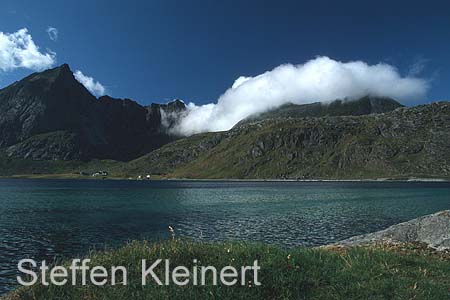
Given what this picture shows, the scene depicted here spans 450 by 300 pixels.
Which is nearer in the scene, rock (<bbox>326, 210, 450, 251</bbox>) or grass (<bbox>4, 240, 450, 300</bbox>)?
grass (<bbox>4, 240, 450, 300</bbox>)

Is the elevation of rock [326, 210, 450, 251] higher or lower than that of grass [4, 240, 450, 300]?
lower

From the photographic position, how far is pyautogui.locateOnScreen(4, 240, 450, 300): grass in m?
12.0

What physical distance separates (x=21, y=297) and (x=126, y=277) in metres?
3.44

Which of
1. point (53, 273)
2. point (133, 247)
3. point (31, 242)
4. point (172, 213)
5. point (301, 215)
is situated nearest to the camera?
point (53, 273)

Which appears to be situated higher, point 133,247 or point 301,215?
point 133,247

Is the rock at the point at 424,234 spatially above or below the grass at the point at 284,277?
below

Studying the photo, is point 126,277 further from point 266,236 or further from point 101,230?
point 101,230

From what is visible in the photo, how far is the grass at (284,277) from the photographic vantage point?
39.5 feet

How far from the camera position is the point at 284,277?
12758 millimetres

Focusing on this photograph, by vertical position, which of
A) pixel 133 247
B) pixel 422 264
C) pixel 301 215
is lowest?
pixel 301 215

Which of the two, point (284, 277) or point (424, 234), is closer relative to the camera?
point (284, 277)

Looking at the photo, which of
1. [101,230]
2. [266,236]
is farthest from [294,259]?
[101,230]

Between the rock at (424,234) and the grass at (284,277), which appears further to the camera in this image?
the rock at (424,234)

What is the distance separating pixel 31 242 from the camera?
51969mm
